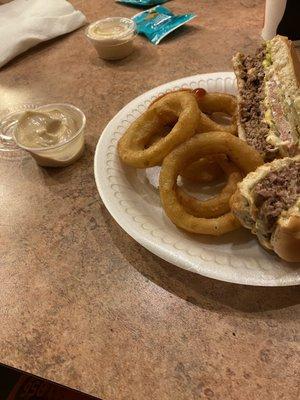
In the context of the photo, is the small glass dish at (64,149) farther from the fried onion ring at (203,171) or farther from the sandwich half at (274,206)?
the sandwich half at (274,206)

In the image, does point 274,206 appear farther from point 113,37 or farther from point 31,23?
point 31,23

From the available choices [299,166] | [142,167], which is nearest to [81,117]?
[142,167]

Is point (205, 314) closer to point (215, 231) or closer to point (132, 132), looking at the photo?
point (215, 231)

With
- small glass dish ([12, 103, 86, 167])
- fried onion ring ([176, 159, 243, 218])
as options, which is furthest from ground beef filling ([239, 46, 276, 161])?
small glass dish ([12, 103, 86, 167])

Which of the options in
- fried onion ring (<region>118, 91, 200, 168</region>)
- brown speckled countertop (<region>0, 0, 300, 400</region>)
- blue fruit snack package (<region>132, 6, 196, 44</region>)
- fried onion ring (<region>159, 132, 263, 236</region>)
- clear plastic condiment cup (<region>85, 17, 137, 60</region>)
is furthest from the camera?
blue fruit snack package (<region>132, 6, 196, 44</region>)

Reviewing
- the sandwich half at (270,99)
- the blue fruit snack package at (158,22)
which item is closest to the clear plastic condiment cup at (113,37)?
the blue fruit snack package at (158,22)

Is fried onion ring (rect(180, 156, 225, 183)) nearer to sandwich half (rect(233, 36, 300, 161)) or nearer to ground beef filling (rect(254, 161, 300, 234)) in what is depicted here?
sandwich half (rect(233, 36, 300, 161))
